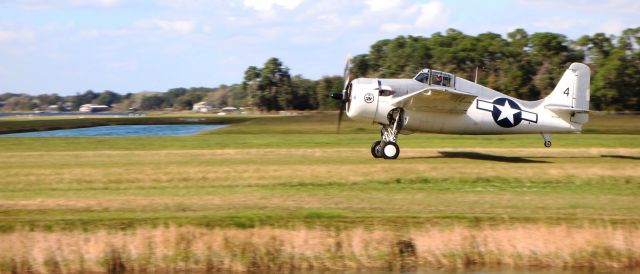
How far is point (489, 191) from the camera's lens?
18.7 m

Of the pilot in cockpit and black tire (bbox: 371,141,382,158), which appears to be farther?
the pilot in cockpit

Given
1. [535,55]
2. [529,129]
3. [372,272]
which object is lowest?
[372,272]

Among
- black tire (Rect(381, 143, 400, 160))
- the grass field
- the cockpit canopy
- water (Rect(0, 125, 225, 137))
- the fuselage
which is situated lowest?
water (Rect(0, 125, 225, 137))

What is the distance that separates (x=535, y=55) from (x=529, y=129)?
41335 millimetres

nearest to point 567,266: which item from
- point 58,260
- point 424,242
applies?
point 424,242

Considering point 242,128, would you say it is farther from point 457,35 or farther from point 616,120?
point 457,35

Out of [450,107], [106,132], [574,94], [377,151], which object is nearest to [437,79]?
[450,107]

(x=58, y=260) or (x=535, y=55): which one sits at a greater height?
(x=535, y=55)

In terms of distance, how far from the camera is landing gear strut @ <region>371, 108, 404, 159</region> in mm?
24719

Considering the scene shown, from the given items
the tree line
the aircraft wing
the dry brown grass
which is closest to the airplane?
the aircraft wing

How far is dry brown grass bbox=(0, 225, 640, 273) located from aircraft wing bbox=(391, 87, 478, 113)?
31.6ft

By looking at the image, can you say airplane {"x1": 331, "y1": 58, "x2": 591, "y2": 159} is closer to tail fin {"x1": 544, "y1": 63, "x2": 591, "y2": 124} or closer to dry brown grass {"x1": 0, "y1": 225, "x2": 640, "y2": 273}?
tail fin {"x1": 544, "y1": 63, "x2": 591, "y2": 124}

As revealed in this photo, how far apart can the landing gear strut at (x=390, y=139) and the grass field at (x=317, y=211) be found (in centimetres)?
52

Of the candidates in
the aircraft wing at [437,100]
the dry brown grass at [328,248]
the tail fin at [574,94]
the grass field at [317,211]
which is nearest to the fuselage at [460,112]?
the aircraft wing at [437,100]
